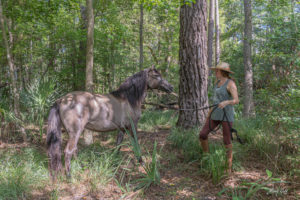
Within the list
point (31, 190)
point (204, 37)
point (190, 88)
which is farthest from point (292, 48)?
point (31, 190)

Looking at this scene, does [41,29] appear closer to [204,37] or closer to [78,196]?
[204,37]

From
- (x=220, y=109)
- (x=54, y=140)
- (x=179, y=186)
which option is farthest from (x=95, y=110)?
(x=220, y=109)

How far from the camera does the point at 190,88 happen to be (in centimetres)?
547

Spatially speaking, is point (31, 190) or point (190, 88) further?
point (190, 88)

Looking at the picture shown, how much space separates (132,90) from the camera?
4523mm

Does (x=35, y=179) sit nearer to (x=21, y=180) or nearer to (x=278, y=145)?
(x=21, y=180)

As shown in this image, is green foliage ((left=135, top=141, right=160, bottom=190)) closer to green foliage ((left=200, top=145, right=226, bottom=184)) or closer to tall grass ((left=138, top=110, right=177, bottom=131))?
green foliage ((left=200, top=145, right=226, bottom=184))

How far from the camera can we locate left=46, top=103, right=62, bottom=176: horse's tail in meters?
3.56

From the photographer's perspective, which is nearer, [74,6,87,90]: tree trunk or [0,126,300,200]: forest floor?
[0,126,300,200]: forest floor

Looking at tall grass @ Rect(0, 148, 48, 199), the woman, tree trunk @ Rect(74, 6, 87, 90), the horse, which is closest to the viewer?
tall grass @ Rect(0, 148, 48, 199)

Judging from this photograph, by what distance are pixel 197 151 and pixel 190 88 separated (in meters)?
1.81

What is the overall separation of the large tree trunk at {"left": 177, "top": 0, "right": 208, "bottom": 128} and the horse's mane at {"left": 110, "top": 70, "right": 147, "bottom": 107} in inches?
58.9

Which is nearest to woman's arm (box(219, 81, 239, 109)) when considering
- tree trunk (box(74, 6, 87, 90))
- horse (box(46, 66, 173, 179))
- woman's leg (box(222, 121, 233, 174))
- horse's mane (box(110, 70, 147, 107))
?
woman's leg (box(222, 121, 233, 174))

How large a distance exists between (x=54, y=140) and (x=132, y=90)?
183 centimetres
